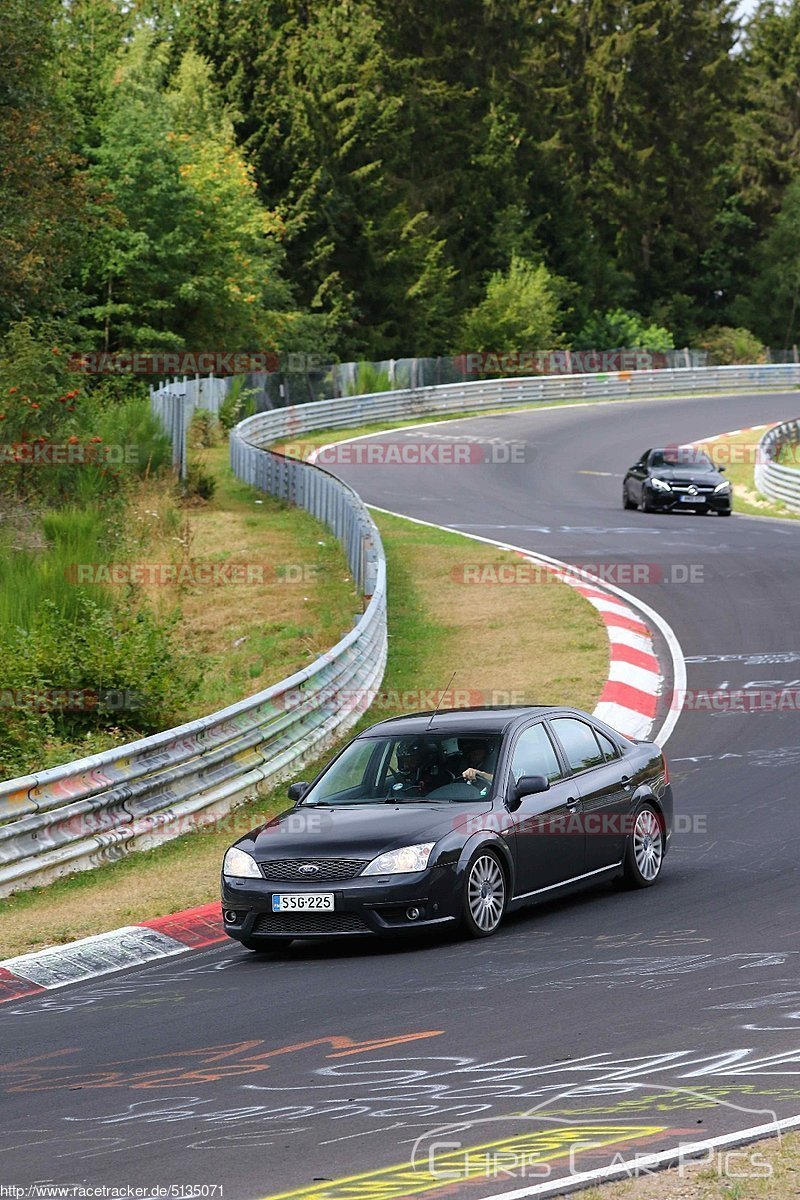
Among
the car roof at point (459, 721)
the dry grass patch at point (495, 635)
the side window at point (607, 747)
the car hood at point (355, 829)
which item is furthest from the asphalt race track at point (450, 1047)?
the dry grass patch at point (495, 635)

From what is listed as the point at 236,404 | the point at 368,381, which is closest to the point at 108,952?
the point at 236,404

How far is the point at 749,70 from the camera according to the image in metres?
108

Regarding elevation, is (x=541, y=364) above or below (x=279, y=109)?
below

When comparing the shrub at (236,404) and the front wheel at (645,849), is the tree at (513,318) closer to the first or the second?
the shrub at (236,404)

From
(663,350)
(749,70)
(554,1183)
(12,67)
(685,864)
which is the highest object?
(749,70)

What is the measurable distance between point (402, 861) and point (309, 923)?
2.25 feet

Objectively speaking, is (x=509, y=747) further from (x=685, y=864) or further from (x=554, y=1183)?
(x=554, y=1183)

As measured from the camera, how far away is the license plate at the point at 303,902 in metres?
10.0

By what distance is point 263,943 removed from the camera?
1052 centimetres

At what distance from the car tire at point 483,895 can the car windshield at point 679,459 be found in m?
25.7

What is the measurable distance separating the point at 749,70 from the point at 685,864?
104 m

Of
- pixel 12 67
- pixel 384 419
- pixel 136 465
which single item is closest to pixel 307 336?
pixel 384 419

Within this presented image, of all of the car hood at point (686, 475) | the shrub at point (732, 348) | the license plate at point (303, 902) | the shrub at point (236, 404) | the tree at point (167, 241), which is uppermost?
the tree at point (167, 241)

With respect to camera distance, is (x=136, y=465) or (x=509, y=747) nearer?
(x=509, y=747)
